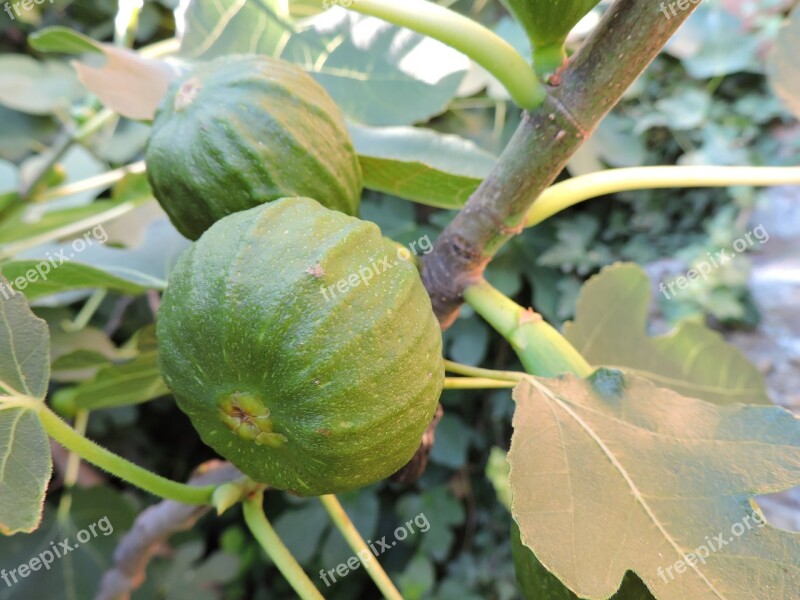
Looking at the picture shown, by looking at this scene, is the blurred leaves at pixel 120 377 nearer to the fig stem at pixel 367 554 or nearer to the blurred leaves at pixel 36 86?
the fig stem at pixel 367 554

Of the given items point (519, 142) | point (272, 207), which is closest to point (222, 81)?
point (272, 207)

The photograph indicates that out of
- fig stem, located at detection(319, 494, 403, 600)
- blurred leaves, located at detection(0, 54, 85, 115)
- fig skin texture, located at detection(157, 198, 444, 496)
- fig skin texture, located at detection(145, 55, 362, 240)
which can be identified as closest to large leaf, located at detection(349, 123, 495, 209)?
fig skin texture, located at detection(145, 55, 362, 240)

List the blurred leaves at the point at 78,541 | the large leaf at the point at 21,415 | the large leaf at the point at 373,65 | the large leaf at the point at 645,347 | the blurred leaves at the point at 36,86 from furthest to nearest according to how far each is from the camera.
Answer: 1. the blurred leaves at the point at 36,86
2. the blurred leaves at the point at 78,541
3. the large leaf at the point at 373,65
4. the large leaf at the point at 645,347
5. the large leaf at the point at 21,415

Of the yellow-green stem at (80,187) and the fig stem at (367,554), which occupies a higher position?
the fig stem at (367,554)

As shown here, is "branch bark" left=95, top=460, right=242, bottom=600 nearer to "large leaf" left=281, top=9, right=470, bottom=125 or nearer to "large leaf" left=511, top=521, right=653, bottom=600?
"large leaf" left=511, top=521, right=653, bottom=600

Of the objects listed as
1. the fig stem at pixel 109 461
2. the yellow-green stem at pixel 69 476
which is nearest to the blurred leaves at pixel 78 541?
the yellow-green stem at pixel 69 476

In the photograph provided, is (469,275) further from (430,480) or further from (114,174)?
(430,480)

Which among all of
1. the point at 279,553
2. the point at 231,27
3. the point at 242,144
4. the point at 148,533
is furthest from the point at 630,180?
the point at 231,27
